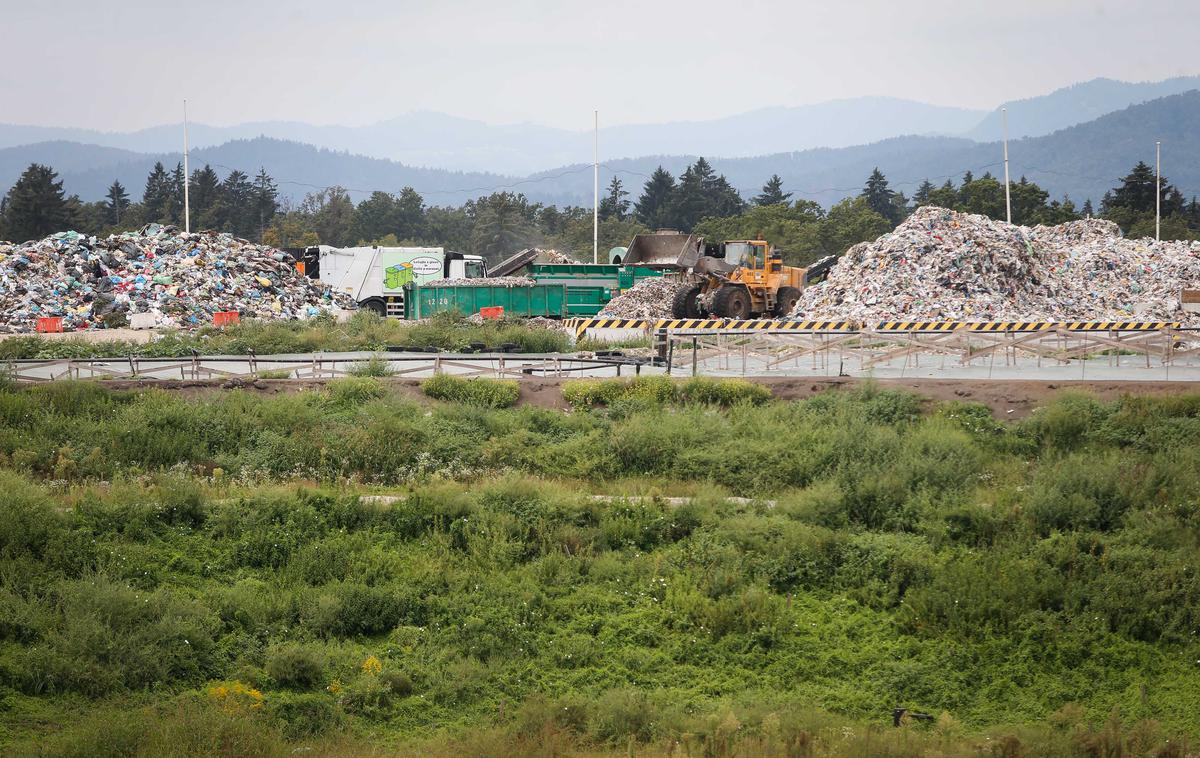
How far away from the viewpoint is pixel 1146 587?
1345cm

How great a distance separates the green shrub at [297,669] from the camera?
38.0 feet

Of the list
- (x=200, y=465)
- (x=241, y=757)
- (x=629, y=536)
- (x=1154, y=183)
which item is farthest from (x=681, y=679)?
(x=1154, y=183)

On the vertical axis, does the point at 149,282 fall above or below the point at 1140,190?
below

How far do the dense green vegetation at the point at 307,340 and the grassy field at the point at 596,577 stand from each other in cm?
718

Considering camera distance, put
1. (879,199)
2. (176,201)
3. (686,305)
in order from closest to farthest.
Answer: (686,305) → (176,201) → (879,199)

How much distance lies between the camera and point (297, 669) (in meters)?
11.6

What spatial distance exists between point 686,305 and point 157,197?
7238 cm

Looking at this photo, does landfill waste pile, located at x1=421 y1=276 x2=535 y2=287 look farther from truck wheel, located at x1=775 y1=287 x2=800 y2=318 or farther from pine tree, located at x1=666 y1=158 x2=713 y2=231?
pine tree, located at x1=666 y1=158 x2=713 y2=231

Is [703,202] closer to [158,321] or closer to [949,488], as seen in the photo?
[158,321]

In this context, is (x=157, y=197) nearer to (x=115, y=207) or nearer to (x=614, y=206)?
(x=115, y=207)

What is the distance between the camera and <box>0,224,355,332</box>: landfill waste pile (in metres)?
34.9

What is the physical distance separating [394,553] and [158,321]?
2270 cm

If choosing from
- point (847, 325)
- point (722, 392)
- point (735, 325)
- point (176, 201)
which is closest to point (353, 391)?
point (722, 392)

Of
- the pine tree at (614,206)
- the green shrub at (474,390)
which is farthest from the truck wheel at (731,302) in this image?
the pine tree at (614,206)
